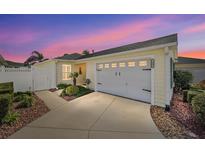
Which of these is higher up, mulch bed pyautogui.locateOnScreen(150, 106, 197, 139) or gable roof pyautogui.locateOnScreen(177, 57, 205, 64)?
gable roof pyautogui.locateOnScreen(177, 57, 205, 64)

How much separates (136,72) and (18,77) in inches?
347

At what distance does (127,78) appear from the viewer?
795 centimetres

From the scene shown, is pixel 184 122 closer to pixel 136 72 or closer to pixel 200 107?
pixel 200 107

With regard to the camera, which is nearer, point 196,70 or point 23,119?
point 23,119

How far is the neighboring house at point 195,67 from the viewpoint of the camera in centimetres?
1467

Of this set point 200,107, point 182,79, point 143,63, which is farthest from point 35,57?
point 200,107

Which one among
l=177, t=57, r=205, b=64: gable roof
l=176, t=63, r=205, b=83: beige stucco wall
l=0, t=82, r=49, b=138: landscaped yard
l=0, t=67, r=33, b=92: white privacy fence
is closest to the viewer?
l=0, t=82, r=49, b=138: landscaped yard

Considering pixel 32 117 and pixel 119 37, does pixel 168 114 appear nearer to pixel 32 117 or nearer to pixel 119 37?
pixel 32 117

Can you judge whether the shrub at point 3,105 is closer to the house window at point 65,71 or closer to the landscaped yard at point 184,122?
the landscaped yard at point 184,122

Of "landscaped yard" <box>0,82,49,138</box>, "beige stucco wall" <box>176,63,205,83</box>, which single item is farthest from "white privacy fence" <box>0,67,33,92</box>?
"beige stucco wall" <box>176,63,205,83</box>

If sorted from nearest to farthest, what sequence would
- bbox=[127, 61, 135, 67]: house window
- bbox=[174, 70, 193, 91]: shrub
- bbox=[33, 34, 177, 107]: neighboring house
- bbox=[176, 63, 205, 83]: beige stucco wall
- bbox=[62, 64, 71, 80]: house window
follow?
bbox=[33, 34, 177, 107]: neighboring house, bbox=[127, 61, 135, 67]: house window, bbox=[174, 70, 193, 91]: shrub, bbox=[62, 64, 71, 80]: house window, bbox=[176, 63, 205, 83]: beige stucco wall

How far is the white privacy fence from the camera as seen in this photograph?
9.23m

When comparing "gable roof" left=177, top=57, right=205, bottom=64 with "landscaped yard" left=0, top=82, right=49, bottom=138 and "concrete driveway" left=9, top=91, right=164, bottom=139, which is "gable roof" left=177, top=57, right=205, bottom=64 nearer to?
"concrete driveway" left=9, top=91, right=164, bottom=139
